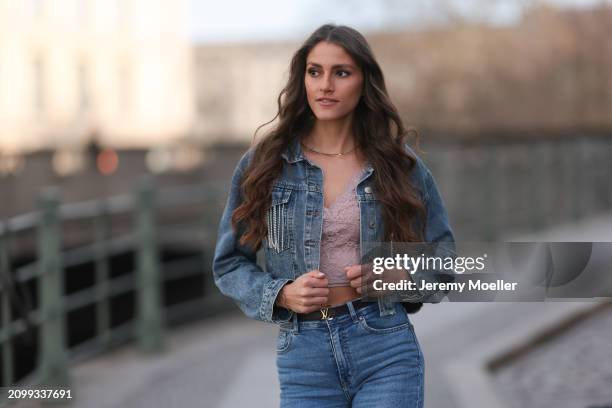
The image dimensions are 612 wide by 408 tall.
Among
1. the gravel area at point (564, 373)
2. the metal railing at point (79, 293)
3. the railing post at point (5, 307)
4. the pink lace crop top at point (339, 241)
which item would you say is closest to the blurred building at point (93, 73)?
the metal railing at point (79, 293)

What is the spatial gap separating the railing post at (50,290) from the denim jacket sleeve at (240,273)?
4.18 meters

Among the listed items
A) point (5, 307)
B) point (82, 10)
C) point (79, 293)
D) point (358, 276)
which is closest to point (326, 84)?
point (358, 276)

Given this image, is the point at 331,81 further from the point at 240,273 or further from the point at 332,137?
the point at 240,273

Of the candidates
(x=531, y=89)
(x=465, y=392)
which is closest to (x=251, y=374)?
(x=465, y=392)

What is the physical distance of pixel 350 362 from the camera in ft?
11.2

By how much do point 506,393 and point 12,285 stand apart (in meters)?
3.00

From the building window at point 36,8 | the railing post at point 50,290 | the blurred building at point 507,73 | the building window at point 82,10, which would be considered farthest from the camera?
the building window at point 82,10

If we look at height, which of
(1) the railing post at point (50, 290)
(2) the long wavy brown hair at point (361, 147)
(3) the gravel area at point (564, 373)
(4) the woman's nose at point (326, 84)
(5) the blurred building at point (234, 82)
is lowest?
(5) the blurred building at point (234, 82)

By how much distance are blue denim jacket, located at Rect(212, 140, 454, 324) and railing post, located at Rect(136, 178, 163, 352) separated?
585 cm

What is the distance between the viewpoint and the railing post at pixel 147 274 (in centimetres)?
941

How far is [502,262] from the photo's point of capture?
11.8 ft

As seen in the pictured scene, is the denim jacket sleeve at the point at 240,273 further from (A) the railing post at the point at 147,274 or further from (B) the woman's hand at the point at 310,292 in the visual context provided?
(A) the railing post at the point at 147,274

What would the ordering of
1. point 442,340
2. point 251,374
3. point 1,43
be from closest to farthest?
point 251,374, point 442,340, point 1,43

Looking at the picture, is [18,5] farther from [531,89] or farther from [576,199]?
[576,199]
